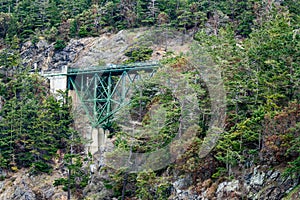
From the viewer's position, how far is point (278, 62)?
2975 centimetres

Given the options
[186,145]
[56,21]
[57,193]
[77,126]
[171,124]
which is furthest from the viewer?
[56,21]

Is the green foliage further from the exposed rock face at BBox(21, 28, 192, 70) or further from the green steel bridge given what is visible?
the exposed rock face at BBox(21, 28, 192, 70)

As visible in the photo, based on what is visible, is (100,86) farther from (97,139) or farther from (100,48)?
(100,48)

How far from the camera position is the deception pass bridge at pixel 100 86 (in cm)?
3762

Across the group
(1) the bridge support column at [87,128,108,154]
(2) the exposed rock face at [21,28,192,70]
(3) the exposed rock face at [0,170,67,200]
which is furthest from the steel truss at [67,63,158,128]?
(3) the exposed rock face at [0,170,67,200]

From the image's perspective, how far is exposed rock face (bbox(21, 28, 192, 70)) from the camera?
4541 centimetres

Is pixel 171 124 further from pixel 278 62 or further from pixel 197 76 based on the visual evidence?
pixel 278 62

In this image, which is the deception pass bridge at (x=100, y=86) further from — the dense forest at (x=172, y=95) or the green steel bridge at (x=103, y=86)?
the dense forest at (x=172, y=95)

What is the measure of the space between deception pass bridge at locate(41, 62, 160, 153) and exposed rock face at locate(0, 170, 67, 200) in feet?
12.5

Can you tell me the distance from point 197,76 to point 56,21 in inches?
895

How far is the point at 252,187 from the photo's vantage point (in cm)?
2595

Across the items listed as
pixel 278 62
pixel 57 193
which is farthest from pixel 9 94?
pixel 278 62

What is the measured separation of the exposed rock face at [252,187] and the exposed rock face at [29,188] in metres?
10.6

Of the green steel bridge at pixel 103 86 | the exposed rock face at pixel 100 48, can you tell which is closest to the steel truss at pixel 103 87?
the green steel bridge at pixel 103 86
